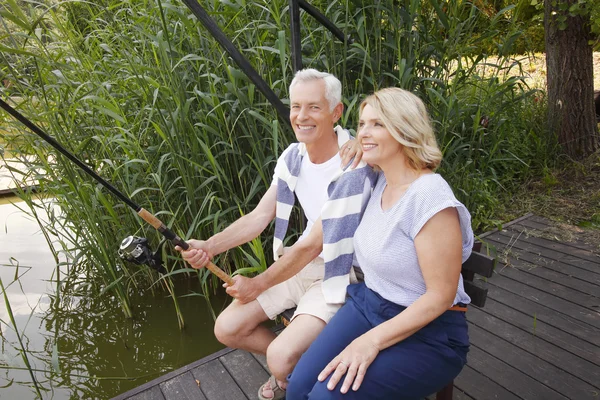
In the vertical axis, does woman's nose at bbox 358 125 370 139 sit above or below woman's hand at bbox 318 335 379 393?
above

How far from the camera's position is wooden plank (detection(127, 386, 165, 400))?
1.79 m

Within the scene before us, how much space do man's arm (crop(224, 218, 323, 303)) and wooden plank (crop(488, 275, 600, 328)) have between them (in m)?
1.35

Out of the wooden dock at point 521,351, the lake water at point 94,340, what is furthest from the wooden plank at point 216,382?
the lake water at point 94,340

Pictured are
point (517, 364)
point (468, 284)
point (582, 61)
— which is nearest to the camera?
point (468, 284)

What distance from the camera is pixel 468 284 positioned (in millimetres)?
1439

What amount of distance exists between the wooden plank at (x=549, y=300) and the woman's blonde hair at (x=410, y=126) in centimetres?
142

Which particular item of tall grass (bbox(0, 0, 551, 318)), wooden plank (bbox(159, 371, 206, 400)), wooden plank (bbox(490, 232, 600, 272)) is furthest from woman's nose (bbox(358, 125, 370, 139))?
wooden plank (bbox(490, 232, 600, 272))

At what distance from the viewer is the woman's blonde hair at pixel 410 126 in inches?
50.1

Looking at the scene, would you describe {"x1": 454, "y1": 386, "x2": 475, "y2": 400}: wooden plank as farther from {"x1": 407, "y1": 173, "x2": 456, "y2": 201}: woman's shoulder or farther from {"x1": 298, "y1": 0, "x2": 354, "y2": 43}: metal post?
{"x1": 298, "y1": 0, "x2": 354, "y2": 43}: metal post

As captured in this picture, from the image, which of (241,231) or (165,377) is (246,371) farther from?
(241,231)

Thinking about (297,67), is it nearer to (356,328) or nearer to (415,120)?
(415,120)

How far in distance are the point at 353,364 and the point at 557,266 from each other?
199cm

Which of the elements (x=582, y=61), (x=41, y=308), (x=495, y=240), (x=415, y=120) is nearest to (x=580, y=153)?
(x=582, y=61)

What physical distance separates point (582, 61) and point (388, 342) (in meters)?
3.81
